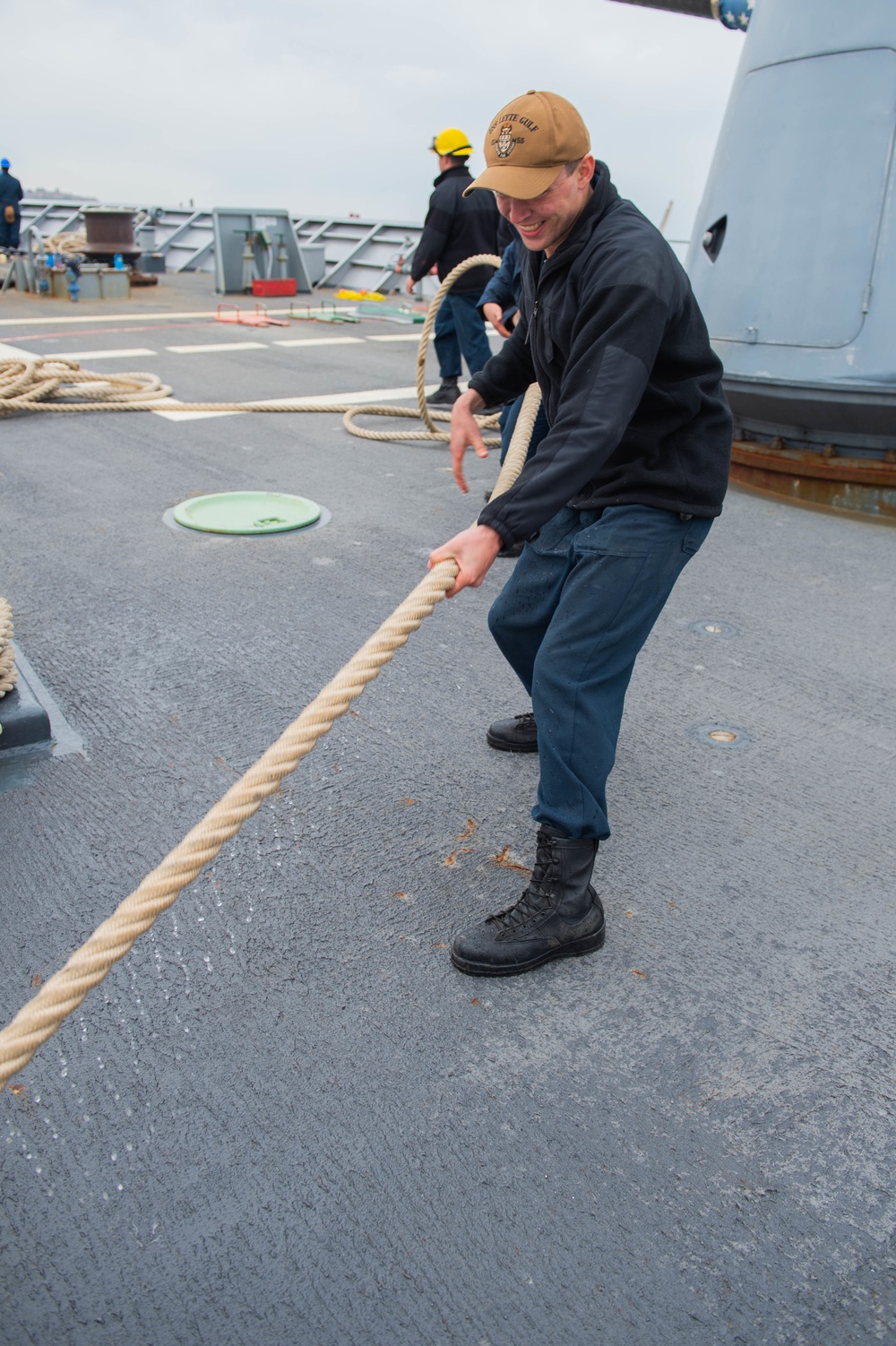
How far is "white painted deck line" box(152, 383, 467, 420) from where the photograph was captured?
7061mm

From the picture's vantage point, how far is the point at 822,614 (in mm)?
4160

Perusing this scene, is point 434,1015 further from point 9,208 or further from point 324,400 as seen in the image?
point 9,208

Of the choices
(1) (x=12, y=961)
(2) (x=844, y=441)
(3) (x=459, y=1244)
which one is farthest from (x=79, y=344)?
(3) (x=459, y=1244)

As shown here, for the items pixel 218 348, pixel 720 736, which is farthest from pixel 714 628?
pixel 218 348

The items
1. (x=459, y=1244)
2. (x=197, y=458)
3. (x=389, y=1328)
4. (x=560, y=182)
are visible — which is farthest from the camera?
(x=197, y=458)

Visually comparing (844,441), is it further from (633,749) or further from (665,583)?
(665,583)

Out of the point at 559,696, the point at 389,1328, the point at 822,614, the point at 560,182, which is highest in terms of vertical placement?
the point at 560,182

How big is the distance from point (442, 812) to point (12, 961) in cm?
112

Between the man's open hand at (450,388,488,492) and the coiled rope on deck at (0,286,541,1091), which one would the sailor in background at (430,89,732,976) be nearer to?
the coiled rope on deck at (0,286,541,1091)

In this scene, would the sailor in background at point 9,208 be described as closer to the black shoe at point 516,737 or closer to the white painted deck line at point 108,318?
the white painted deck line at point 108,318

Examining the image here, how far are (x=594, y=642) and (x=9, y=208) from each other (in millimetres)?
15391

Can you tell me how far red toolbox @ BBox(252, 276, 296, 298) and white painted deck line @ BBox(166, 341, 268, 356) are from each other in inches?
197

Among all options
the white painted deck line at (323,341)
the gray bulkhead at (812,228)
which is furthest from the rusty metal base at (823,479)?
the white painted deck line at (323,341)

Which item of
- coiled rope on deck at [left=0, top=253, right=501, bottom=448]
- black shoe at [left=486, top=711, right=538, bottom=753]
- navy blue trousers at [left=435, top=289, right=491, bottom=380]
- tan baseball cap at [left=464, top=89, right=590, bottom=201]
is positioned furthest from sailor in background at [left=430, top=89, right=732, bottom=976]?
navy blue trousers at [left=435, top=289, right=491, bottom=380]
